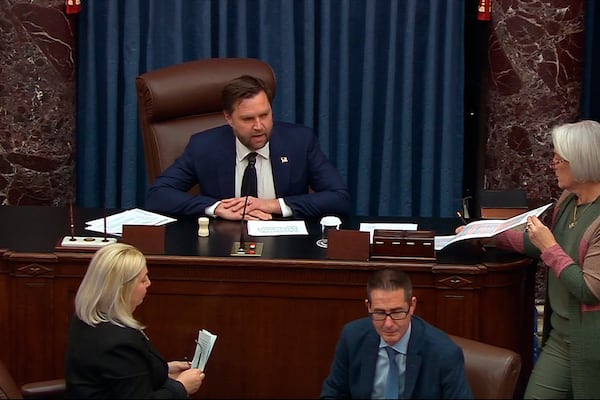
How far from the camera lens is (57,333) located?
15.9 feet

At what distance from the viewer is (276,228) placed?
5270 millimetres

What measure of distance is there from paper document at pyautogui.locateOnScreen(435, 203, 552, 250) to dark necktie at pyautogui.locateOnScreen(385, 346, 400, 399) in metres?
1.02

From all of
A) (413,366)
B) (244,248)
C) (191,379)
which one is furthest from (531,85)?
(413,366)

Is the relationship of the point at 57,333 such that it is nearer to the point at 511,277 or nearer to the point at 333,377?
the point at 333,377

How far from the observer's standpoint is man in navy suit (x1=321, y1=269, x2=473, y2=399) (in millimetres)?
3717

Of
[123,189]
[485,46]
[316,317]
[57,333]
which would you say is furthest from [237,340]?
[485,46]

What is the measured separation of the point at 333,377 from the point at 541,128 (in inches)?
131

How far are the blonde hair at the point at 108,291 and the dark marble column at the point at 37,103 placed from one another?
3.22 m

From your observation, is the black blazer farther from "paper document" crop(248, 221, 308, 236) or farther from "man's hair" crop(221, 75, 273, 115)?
"man's hair" crop(221, 75, 273, 115)

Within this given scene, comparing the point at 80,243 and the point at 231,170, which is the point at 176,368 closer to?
the point at 80,243

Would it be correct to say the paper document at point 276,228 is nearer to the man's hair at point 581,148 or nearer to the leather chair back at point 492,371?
the man's hair at point 581,148

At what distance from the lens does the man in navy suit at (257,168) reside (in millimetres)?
5605

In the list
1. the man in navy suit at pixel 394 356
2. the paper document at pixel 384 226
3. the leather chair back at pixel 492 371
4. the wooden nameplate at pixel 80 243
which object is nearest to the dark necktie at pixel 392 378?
the man in navy suit at pixel 394 356

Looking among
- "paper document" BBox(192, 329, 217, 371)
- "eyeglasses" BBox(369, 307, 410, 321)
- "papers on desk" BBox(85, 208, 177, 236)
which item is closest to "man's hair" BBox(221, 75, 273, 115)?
"papers on desk" BBox(85, 208, 177, 236)
